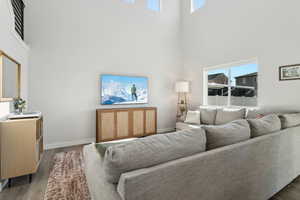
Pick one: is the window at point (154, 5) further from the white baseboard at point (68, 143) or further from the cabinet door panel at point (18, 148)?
the cabinet door panel at point (18, 148)

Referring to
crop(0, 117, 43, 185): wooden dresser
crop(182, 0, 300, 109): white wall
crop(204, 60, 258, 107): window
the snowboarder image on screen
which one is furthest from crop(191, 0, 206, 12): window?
crop(0, 117, 43, 185): wooden dresser

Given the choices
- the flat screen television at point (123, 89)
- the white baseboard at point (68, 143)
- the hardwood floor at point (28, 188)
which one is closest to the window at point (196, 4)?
the flat screen television at point (123, 89)

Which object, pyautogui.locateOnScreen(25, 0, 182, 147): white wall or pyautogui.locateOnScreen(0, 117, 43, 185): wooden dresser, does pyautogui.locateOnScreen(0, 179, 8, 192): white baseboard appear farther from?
pyautogui.locateOnScreen(25, 0, 182, 147): white wall

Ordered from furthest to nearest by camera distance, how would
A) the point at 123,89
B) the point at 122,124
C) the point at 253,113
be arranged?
the point at 123,89 → the point at 122,124 → the point at 253,113

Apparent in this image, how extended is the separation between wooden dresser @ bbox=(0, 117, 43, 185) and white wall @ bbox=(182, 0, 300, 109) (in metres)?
4.03

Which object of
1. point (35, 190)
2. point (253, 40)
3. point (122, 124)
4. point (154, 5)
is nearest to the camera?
point (35, 190)

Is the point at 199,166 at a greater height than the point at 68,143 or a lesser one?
greater

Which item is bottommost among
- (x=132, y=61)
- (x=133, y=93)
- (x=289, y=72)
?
(x=133, y=93)

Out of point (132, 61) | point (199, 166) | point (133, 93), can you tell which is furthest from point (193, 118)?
point (199, 166)

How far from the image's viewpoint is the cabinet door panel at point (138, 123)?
3832 millimetres

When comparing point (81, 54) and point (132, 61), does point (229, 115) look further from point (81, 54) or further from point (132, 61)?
point (81, 54)

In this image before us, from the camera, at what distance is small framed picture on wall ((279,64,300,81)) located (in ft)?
8.71

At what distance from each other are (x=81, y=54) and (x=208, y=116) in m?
3.43

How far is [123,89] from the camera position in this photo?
3.98 meters
